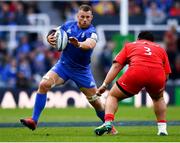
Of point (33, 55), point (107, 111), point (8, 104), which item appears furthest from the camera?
point (33, 55)

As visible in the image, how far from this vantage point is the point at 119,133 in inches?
651

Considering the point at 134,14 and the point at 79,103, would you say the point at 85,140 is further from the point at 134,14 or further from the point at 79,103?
the point at 134,14

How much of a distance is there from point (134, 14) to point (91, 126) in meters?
14.8

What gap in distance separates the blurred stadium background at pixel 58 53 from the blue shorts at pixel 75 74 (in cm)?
650

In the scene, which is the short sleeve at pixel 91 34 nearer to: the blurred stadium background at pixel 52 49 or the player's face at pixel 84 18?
the player's face at pixel 84 18

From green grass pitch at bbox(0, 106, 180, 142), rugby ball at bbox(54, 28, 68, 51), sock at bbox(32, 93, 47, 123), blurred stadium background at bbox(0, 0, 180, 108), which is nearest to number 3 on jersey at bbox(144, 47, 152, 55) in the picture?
green grass pitch at bbox(0, 106, 180, 142)

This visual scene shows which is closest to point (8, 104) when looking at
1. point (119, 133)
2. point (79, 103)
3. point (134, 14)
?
point (79, 103)

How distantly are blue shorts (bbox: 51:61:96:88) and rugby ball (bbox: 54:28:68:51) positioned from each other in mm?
404

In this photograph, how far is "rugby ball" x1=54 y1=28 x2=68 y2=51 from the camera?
16.9 meters

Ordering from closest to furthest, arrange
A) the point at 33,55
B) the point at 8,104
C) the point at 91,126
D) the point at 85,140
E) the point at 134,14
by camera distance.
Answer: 1. the point at 85,140
2. the point at 91,126
3. the point at 8,104
4. the point at 33,55
5. the point at 134,14

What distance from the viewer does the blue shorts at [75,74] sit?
17170 mm

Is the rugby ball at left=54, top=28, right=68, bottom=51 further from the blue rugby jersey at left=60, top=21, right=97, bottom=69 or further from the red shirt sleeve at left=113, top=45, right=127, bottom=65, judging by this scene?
the red shirt sleeve at left=113, top=45, right=127, bottom=65

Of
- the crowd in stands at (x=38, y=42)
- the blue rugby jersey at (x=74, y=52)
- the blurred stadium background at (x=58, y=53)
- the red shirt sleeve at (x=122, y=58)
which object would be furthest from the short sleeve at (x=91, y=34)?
the crowd in stands at (x=38, y=42)

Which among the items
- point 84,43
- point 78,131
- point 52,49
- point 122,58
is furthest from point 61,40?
point 52,49
